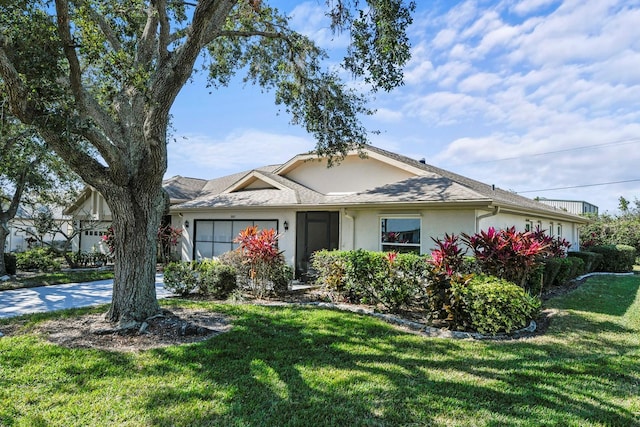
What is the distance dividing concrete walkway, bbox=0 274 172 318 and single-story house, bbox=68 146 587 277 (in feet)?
13.8

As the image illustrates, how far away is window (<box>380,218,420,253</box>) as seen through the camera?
12.0 metres

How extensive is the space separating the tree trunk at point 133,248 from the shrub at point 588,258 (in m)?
17.5

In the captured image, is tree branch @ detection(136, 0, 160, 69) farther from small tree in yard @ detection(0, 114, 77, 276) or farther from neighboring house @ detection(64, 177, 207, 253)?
neighboring house @ detection(64, 177, 207, 253)

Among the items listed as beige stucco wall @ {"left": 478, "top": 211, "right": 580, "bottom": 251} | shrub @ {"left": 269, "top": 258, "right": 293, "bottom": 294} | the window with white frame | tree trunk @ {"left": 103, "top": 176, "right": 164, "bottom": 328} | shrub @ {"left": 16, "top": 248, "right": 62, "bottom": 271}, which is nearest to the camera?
tree trunk @ {"left": 103, "top": 176, "right": 164, "bottom": 328}

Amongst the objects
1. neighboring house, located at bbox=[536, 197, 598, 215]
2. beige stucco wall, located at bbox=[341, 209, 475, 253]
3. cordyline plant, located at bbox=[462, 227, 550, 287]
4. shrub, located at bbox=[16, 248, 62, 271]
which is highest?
neighboring house, located at bbox=[536, 197, 598, 215]

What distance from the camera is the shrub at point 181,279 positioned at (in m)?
10.9

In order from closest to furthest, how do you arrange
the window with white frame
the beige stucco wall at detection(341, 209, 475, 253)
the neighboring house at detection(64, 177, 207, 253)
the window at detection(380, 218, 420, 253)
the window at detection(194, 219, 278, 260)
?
the beige stucco wall at detection(341, 209, 475, 253)
the window at detection(380, 218, 420, 253)
the window with white frame
the window at detection(194, 219, 278, 260)
the neighboring house at detection(64, 177, 207, 253)

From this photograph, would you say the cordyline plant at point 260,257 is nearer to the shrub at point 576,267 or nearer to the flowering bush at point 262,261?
the flowering bush at point 262,261

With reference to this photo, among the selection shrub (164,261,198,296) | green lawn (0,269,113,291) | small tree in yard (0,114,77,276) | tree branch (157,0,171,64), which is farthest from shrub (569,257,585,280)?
small tree in yard (0,114,77,276)

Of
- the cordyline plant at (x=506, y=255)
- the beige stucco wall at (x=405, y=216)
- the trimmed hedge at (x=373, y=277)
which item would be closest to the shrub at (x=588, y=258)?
the beige stucco wall at (x=405, y=216)

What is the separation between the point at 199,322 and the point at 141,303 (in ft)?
3.75

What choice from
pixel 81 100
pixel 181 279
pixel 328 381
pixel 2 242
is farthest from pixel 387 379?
pixel 2 242

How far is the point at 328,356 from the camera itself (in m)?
5.79

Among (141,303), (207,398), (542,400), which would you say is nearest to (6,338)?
(141,303)
